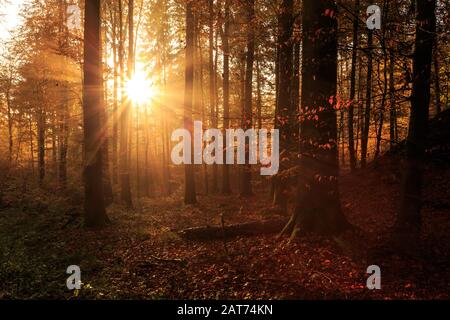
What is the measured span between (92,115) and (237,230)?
6705mm

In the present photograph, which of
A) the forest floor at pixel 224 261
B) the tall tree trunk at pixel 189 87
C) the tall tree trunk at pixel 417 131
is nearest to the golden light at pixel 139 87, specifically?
the tall tree trunk at pixel 189 87

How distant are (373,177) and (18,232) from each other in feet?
50.9

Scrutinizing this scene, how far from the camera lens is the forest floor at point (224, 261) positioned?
19.5 feet

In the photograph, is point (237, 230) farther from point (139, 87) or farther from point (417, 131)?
point (139, 87)

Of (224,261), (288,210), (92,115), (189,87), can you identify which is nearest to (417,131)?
(224,261)

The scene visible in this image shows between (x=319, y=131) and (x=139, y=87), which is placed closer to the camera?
(x=319, y=131)

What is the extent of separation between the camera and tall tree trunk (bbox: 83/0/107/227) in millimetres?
11188

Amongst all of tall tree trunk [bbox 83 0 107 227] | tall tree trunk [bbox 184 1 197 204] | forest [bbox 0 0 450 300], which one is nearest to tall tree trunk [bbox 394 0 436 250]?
forest [bbox 0 0 450 300]

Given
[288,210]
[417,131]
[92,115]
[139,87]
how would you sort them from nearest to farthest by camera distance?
[417,131] → [92,115] → [288,210] → [139,87]

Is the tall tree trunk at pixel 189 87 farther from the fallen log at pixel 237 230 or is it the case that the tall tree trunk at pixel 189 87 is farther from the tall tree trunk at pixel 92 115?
the fallen log at pixel 237 230

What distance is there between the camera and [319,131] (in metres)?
7.82

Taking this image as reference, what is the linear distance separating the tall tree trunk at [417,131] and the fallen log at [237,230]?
3526 mm

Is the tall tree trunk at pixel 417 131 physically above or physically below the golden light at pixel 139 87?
below

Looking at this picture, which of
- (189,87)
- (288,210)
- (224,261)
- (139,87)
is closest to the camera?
(224,261)
